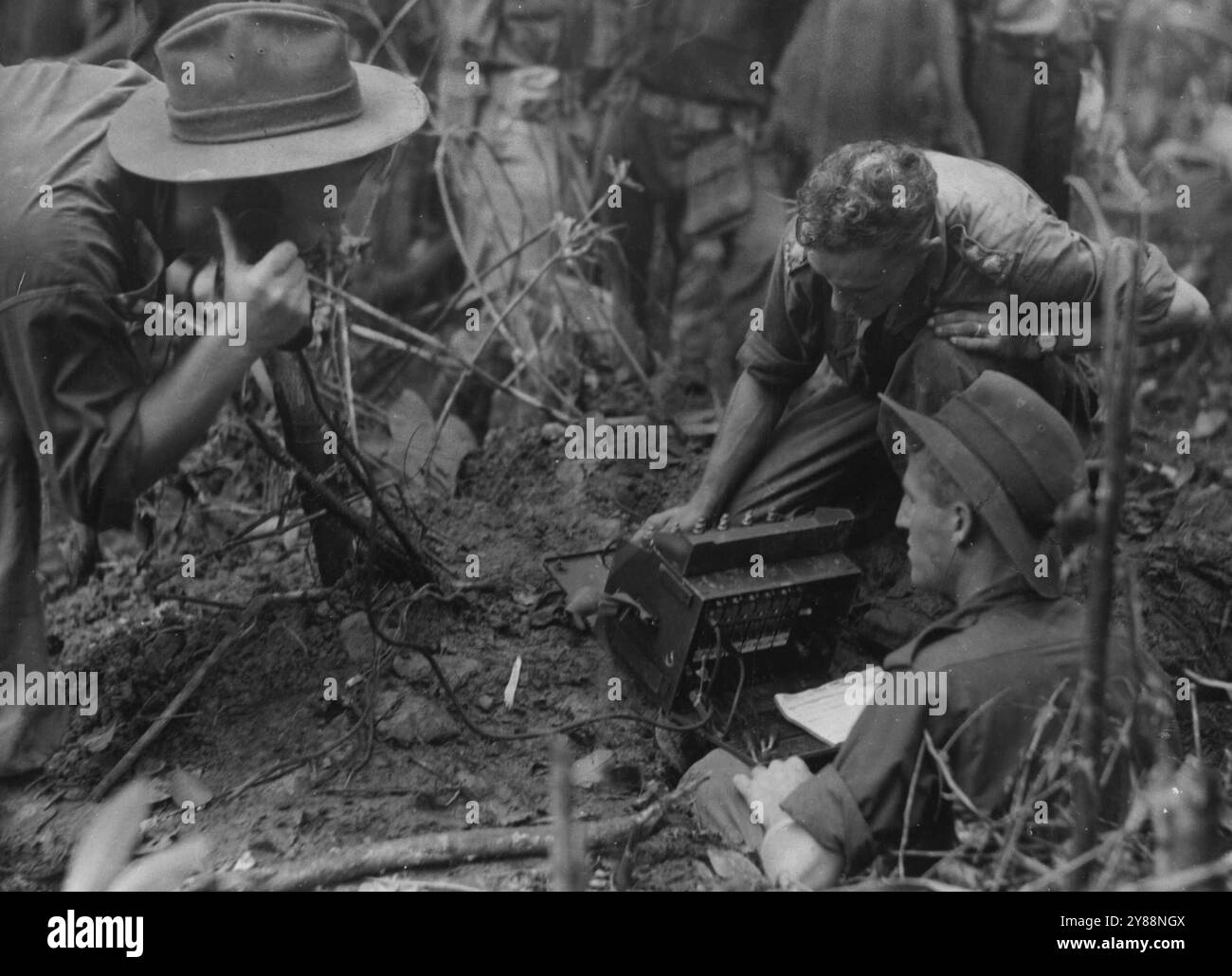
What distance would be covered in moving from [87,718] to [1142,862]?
2.32 meters

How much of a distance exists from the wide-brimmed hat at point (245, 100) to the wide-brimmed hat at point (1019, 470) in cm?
146

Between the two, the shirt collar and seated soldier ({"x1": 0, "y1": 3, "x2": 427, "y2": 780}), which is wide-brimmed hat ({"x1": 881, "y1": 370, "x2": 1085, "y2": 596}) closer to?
the shirt collar

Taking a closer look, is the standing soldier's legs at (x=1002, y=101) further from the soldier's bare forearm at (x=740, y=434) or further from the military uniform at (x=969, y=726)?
the military uniform at (x=969, y=726)

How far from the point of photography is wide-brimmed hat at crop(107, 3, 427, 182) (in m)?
2.75

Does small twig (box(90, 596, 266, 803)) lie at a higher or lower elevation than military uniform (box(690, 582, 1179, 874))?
lower

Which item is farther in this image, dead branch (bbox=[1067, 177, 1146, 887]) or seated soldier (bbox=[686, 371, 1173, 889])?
seated soldier (bbox=[686, 371, 1173, 889])

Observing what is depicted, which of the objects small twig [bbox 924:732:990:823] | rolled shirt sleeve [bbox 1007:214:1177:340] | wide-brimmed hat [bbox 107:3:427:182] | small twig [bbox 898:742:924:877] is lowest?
small twig [bbox 898:742:924:877]

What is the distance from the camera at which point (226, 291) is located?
281 cm

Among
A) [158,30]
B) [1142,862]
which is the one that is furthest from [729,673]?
[158,30]

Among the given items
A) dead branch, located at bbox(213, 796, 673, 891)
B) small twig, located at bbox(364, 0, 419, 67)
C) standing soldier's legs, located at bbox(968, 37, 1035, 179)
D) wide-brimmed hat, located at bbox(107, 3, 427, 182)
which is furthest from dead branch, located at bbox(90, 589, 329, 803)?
standing soldier's legs, located at bbox(968, 37, 1035, 179)

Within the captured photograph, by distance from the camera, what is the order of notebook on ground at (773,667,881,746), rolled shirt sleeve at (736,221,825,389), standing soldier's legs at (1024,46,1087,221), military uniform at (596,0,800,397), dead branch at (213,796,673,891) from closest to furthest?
dead branch at (213,796,673,891)
notebook on ground at (773,667,881,746)
rolled shirt sleeve at (736,221,825,389)
standing soldier's legs at (1024,46,1087,221)
military uniform at (596,0,800,397)

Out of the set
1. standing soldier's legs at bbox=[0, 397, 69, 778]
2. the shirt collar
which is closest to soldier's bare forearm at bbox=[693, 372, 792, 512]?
the shirt collar

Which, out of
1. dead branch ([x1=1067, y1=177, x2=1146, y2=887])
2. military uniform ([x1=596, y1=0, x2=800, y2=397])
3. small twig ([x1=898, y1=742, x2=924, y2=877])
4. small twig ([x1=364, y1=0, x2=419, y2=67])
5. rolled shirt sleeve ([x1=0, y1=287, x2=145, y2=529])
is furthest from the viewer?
military uniform ([x1=596, y1=0, x2=800, y2=397])

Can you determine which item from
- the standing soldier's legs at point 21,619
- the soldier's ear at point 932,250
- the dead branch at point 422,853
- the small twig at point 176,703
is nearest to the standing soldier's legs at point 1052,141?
the soldier's ear at point 932,250
